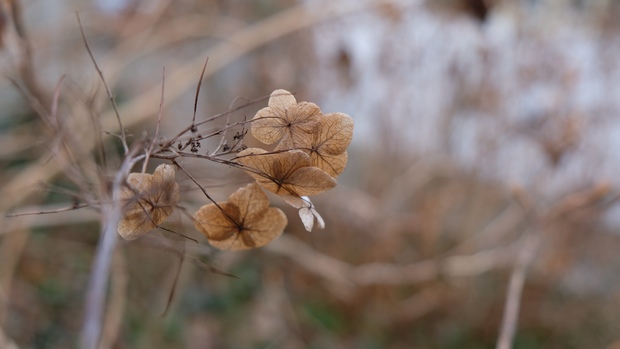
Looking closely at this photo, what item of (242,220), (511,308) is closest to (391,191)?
(511,308)

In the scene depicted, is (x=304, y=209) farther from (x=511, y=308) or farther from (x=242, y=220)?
(x=511, y=308)

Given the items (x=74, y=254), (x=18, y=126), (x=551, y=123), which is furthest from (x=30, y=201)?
(x=551, y=123)

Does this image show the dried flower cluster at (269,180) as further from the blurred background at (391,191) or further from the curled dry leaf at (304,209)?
the blurred background at (391,191)

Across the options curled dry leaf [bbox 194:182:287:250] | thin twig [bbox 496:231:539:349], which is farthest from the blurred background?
curled dry leaf [bbox 194:182:287:250]

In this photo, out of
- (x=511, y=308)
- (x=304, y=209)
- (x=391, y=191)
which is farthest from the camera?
(x=391, y=191)

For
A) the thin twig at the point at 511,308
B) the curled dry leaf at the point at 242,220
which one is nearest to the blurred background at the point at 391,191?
the thin twig at the point at 511,308

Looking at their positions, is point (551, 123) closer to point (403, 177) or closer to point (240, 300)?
point (403, 177)

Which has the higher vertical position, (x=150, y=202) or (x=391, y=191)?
(x=391, y=191)
